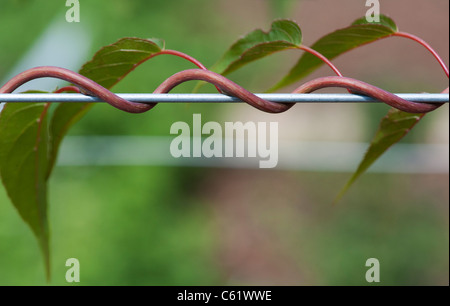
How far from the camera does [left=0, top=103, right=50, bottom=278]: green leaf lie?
23cm

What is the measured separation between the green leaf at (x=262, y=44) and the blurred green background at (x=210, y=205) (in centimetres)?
54

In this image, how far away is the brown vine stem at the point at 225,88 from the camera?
174 mm

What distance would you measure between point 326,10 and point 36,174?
6.47 feet

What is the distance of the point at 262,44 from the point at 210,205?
4.22 feet

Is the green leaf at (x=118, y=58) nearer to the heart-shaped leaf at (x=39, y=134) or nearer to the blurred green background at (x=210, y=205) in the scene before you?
the heart-shaped leaf at (x=39, y=134)

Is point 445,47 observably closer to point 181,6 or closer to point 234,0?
point 234,0

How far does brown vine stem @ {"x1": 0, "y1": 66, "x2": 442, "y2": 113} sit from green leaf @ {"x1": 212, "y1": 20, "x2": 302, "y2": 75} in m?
0.04
